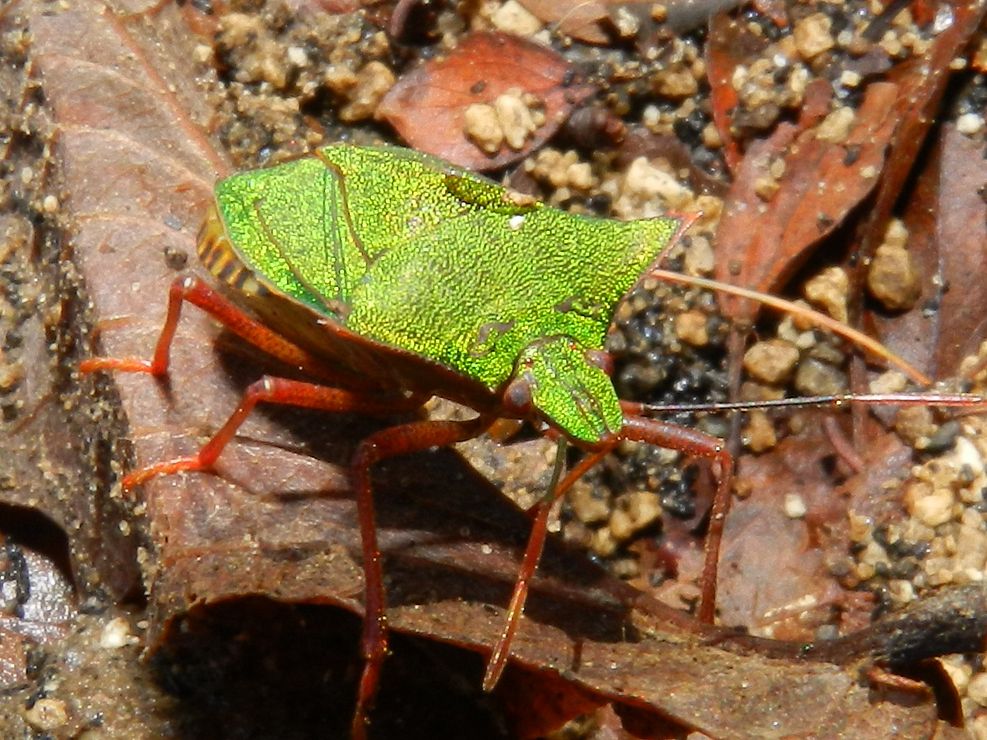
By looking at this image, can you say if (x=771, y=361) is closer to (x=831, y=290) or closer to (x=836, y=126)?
(x=831, y=290)

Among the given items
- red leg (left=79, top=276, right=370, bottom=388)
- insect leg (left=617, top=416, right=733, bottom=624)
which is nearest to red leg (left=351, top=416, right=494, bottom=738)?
red leg (left=79, top=276, right=370, bottom=388)

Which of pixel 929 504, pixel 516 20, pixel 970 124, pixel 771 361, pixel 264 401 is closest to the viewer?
pixel 264 401

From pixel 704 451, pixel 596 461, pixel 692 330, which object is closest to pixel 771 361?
pixel 692 330

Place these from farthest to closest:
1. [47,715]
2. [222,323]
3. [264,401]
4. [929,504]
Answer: [929,504]
[222,323]
[264,401]
[47,715]

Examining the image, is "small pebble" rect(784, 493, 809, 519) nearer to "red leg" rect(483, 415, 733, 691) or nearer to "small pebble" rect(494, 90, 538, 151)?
"red leg" rect(483, 415, 733, 691)

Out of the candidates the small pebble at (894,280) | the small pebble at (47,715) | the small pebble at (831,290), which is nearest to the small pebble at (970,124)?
the small pebble at (894,280)

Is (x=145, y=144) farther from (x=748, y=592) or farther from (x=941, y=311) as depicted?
(x=941, y=311)

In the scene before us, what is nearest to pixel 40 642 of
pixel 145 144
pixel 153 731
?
pixel 153 731

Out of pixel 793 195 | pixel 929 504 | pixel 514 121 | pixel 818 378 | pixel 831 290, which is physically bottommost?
pixel 929 504
